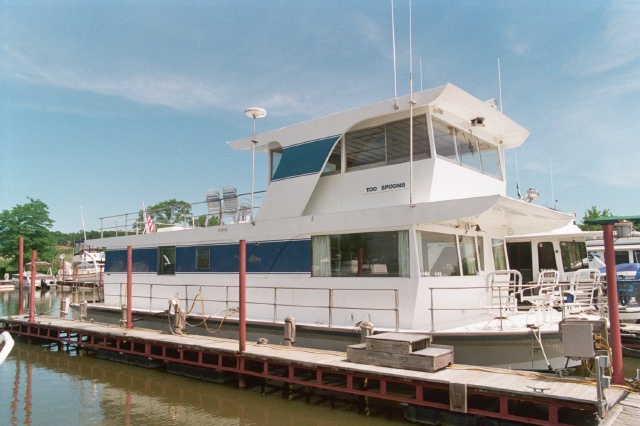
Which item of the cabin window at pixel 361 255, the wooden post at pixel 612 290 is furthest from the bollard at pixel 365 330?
the wooden post at pixel 612 290

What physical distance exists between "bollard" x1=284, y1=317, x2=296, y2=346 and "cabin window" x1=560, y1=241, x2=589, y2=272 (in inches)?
367

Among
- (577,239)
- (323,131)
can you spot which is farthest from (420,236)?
(577,239)

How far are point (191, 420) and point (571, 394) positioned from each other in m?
5.62

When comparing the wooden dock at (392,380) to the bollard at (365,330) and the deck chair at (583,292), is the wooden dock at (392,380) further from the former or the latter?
the deck chair at (583,292)

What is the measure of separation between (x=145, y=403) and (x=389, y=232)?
546 cm

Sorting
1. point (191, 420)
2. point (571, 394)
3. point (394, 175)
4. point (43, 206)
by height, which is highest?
point (43, 206)

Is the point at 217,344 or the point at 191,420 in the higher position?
the point at 217,344

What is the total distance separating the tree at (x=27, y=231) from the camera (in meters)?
52.8

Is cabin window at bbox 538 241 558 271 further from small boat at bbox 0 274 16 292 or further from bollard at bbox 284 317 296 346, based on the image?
small boat at bbox 0 274 16 292

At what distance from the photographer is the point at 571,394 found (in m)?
5.95

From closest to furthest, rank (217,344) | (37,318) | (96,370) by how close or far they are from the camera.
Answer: (217,344) → (96,370) → (37,318)

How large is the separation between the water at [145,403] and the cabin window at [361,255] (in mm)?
2300

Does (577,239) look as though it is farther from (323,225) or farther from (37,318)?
(37,318)

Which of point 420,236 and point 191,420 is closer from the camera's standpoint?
point 191,420
